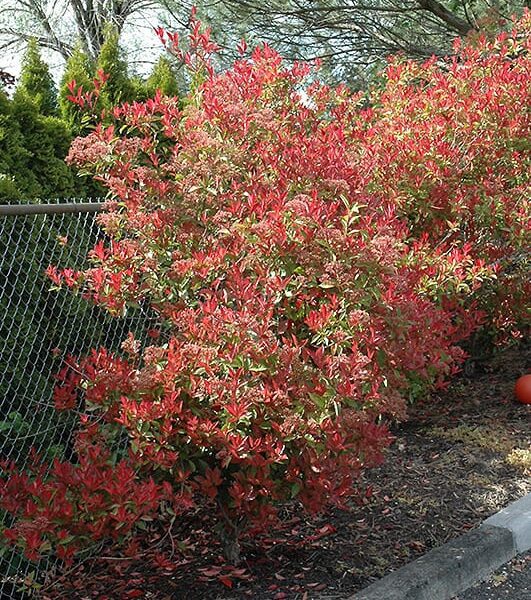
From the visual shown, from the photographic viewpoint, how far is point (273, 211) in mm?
2754

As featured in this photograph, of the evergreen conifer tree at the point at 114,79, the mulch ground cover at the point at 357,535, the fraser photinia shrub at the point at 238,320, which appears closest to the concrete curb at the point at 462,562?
the mulch ground cover at the point at 357,535

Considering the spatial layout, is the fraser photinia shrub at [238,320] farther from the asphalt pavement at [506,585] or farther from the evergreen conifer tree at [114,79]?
the evergreen conifer tree at [114,79]

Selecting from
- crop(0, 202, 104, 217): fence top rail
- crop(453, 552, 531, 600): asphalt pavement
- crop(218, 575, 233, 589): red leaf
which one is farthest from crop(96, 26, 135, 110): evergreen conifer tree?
crop(453, 552, 531, 600): asphalt pavement

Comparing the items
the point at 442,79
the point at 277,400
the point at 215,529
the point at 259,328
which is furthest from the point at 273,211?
the point at 442,79

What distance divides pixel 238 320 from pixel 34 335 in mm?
1301

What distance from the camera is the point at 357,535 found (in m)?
3.42

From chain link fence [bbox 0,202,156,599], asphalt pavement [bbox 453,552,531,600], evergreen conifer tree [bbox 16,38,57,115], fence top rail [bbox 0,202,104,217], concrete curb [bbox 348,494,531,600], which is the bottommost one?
asphalt pavement [bbox 453,552,531,600]

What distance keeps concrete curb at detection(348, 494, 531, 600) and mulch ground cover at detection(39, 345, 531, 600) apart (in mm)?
139

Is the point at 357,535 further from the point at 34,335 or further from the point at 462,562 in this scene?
the point at 34,335

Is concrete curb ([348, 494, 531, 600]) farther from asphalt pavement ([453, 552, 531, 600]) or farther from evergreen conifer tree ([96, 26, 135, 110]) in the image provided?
evergreen conifer tree ([96, 26, 135, 110])

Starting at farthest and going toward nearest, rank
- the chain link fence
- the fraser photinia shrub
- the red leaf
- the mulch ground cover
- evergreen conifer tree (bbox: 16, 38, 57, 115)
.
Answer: evergreen conifer tree (bbox: 16, 38, 57, 115) < the chain link fence < the mulch ground cover < the red leaf < the fraser photinia shrub

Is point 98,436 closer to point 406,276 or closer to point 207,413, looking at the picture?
point 207,413

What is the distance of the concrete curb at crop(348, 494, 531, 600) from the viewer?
9.29 ft

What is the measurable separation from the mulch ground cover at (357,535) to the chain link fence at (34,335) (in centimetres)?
40
